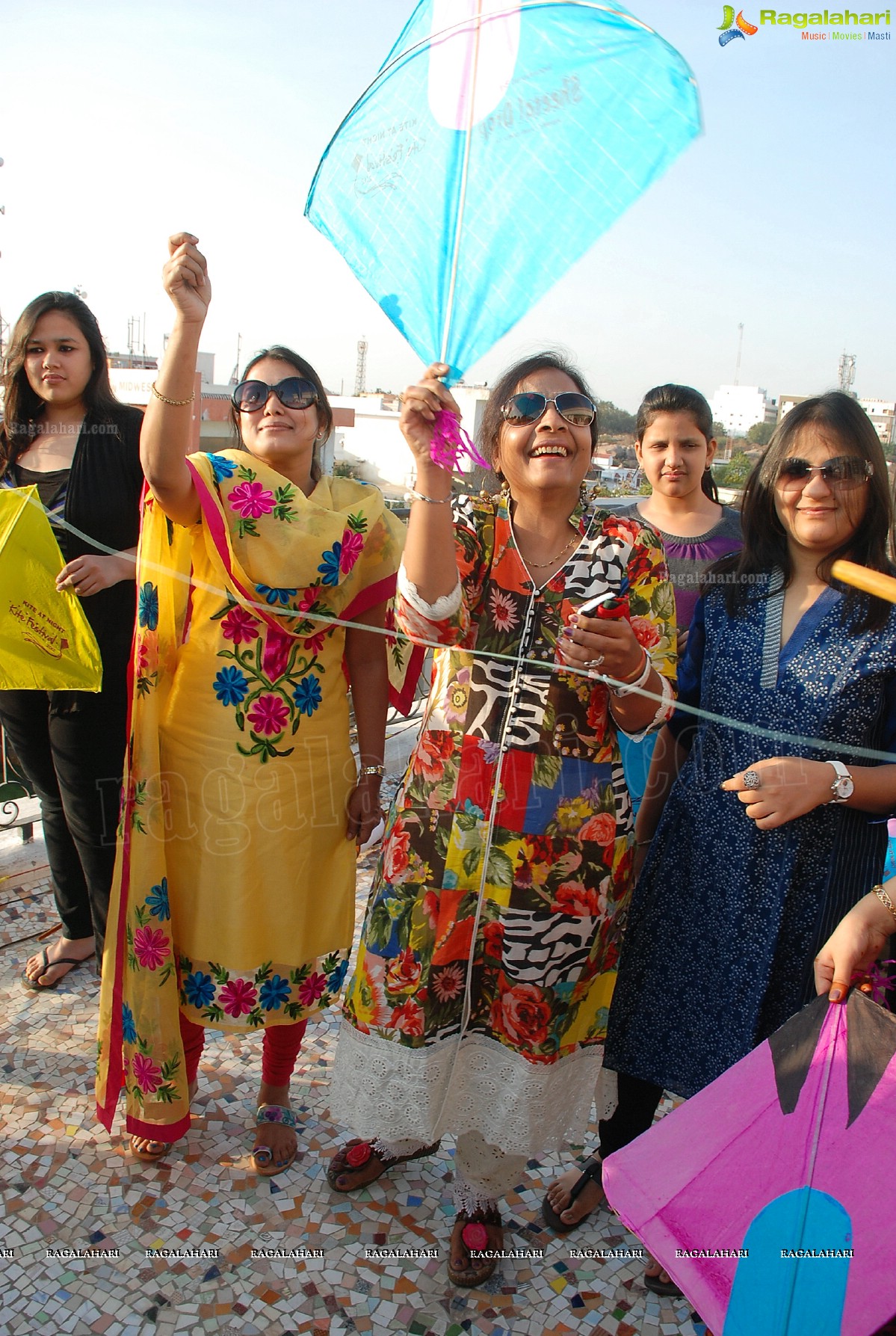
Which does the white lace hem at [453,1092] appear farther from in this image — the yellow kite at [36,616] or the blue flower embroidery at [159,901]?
the yellow kite at [36,616]

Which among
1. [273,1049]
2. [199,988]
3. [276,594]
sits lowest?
[273,1049]

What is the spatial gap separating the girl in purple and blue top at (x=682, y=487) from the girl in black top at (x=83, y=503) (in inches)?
59.2

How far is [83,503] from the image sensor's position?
248cm

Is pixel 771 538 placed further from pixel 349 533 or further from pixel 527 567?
pixel 349 533

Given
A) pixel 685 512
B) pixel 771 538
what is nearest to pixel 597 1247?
pixel 771 538

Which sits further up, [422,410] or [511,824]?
[422,410]

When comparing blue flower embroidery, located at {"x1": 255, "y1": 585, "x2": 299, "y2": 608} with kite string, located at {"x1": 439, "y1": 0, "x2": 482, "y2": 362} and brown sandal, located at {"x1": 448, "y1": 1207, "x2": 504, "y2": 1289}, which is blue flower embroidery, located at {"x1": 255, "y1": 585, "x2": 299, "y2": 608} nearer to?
kite string, located at {"x1": 439, "y1": 0, "x2": 482, "y2": 362}

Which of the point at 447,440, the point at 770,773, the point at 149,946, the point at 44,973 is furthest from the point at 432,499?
the point at 44,973

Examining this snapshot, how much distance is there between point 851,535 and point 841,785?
50 centimetres

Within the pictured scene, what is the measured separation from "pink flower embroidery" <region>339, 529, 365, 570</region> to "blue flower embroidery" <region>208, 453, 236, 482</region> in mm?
278

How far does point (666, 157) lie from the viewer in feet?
4.97

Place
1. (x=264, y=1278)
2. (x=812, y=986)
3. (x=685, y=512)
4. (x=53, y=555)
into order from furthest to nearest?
(x=685, y=512) → (x=53, y=555) → (x=264, y=1278) → (x=812, y=986)

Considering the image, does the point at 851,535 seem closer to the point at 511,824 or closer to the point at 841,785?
the point at 841,785

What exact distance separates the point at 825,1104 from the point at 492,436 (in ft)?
4.46
